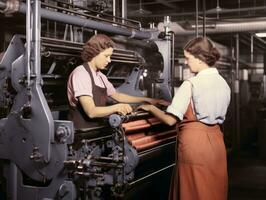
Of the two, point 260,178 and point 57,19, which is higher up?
point 57,19

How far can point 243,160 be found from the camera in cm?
695

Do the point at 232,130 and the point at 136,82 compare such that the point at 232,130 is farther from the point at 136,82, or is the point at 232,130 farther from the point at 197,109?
the point at 197,109

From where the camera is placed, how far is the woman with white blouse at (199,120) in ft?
8.28

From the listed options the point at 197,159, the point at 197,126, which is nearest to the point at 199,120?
the point at 197,126

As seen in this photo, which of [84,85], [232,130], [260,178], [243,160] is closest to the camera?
[84,85]

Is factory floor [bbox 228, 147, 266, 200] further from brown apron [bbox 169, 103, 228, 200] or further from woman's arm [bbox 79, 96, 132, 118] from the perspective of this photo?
woman's arm [bbox 79, 96, 132, 118]

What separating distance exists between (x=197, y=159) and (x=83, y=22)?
1.33 meters

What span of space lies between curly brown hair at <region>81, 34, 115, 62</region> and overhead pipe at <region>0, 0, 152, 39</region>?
262 mm

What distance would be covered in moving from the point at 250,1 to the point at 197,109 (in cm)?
515

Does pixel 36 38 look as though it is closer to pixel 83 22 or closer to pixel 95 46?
pixel 95 46

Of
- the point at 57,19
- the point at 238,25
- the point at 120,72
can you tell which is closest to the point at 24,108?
the point at 57,19

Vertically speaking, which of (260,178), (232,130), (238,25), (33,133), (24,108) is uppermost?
(238,25)

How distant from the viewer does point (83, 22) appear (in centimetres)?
299

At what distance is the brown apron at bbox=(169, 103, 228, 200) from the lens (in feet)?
8.46
